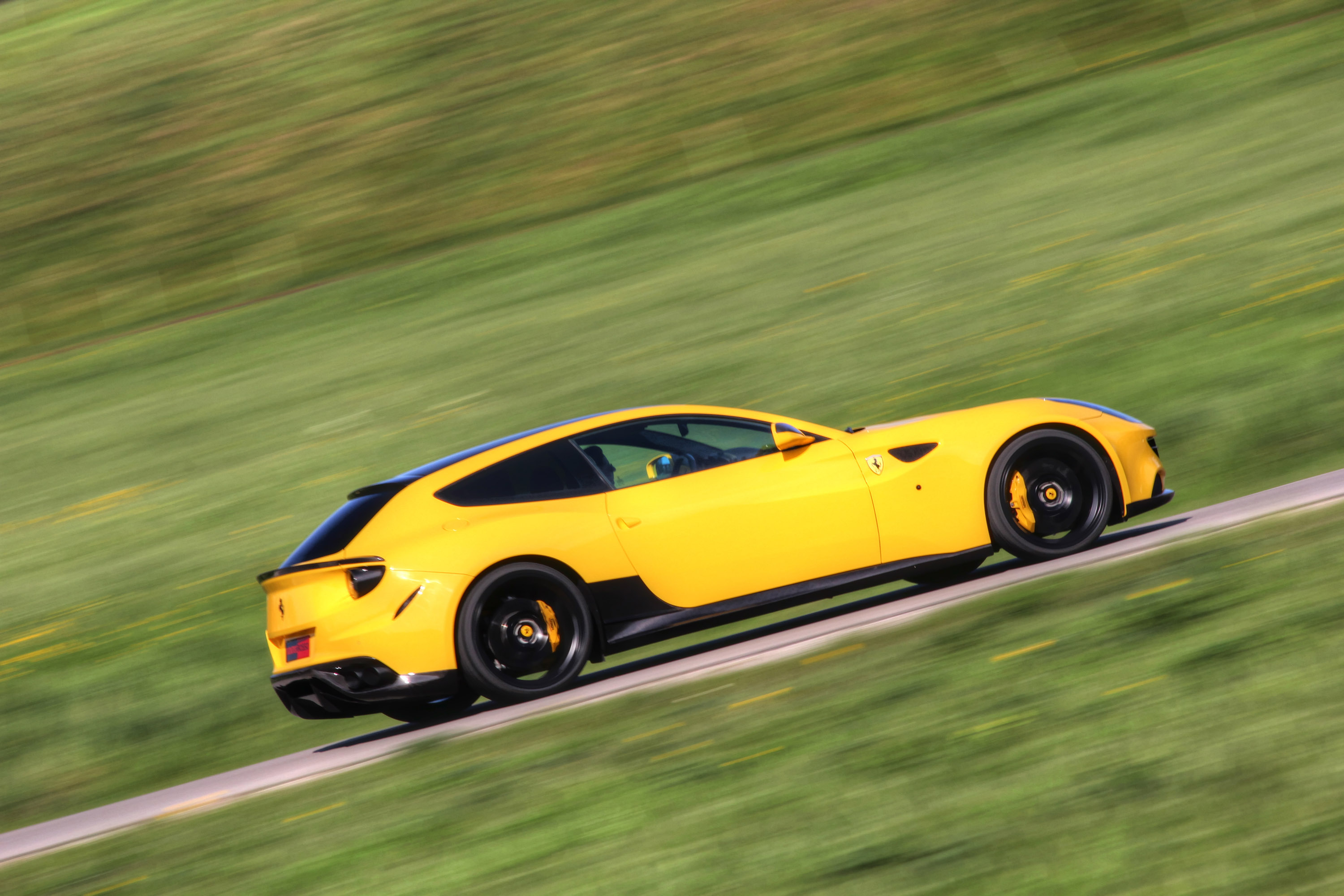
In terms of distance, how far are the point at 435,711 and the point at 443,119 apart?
52.7 ft

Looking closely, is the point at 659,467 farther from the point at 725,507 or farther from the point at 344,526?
the point at 344,526

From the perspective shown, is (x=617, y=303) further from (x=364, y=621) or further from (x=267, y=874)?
(x=267, y=874)

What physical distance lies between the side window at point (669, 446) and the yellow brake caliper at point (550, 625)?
0.70 m

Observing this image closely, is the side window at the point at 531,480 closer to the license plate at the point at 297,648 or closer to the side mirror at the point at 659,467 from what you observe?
the side mirror at the point at 659,467

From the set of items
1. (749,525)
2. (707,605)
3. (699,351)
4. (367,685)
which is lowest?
(707,605)

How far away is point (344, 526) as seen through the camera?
278 inches

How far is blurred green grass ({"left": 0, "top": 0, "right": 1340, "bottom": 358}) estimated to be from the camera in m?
19.8

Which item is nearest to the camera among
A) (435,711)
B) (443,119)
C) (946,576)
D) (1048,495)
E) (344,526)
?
(344,526)

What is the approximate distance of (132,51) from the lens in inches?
1069

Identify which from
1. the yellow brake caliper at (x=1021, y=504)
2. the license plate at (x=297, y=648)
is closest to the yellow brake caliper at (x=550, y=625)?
the license plate at (x=297, y=648)

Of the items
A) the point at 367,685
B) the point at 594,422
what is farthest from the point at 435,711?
the point at 594,422

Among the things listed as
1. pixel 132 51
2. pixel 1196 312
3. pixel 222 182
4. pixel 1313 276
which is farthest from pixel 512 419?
pixel 132 51

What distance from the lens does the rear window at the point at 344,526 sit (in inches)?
275

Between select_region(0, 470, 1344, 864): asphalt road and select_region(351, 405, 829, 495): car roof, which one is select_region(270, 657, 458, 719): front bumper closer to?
select_region(0, 470, 1344, 864): asphalt road
